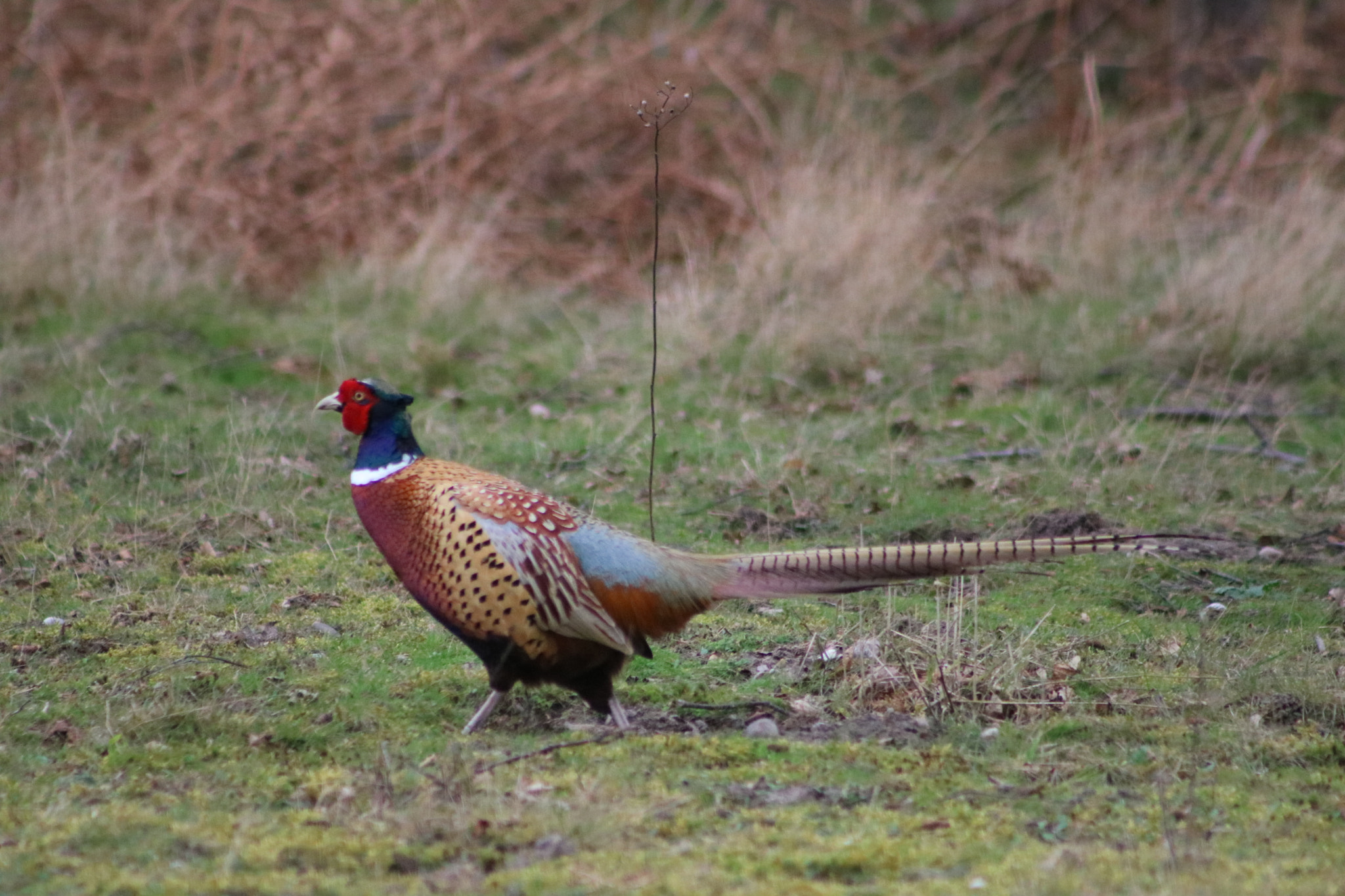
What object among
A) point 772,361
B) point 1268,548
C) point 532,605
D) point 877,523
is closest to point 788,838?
point 532,605

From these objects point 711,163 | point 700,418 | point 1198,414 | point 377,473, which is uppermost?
point 711,163

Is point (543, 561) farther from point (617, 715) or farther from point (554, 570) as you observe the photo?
point (617, 715)

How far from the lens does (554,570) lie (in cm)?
347

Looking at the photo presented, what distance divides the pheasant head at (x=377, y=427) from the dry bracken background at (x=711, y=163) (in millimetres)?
3522

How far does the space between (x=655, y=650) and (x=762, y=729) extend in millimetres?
775

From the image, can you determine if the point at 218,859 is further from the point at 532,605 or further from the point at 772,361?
the point at 772,361

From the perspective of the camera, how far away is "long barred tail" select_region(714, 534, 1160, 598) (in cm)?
330

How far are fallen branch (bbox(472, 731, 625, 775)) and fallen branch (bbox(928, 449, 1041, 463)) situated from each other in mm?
2905

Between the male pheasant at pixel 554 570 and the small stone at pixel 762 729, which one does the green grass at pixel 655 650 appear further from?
the male pheasant at pixel 554 570

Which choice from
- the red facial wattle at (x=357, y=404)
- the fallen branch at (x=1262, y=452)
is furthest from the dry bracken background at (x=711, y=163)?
the red facial wattle at (x=357, y=404)

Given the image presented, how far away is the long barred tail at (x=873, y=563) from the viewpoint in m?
3.30

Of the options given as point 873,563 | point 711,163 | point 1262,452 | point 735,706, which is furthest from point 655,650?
point 711,163

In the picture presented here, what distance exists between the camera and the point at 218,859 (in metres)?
2.62

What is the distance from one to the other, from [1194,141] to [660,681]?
9.19 meters
